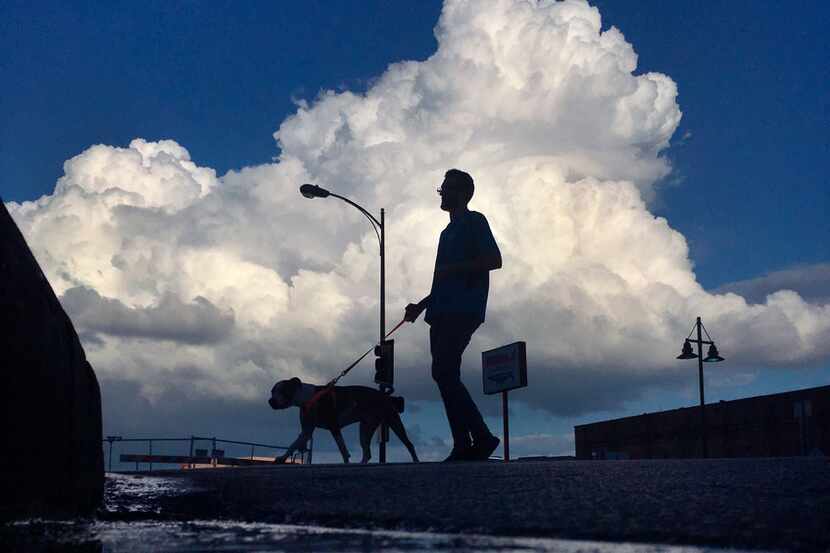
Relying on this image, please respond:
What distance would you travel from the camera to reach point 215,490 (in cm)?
449

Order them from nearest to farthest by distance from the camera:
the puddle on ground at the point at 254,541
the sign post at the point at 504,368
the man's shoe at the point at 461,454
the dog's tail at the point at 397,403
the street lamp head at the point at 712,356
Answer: the puddle on ground at the point at 254,541 → the man's shoe at the point at 461,454 → the dog's tail at the point at 397,403 → the sign post at the point at 504,368 → the street lamp head at the point at 712,356

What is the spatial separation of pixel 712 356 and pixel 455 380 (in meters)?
27.2

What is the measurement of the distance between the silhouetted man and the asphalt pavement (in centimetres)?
314

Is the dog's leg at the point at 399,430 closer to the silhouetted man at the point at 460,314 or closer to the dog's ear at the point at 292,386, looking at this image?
the dog's ear at the point at 292,386

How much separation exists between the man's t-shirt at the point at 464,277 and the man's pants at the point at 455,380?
0.10 meters

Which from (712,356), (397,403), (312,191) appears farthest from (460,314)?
(712,356)

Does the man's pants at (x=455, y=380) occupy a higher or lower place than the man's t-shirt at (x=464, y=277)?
lower

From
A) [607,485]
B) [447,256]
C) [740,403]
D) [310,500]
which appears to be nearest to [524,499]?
[607,485]

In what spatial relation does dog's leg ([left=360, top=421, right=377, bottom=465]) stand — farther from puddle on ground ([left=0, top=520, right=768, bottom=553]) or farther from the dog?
puddle on ground ([left=0, top=520, right=768, bottom=553])

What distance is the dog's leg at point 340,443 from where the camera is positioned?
14107 millimetres

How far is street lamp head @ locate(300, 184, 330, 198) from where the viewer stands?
25.7m

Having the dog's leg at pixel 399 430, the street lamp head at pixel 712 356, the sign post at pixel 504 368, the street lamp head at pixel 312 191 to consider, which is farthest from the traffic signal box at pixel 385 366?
the street lamp head at pixel 712 356

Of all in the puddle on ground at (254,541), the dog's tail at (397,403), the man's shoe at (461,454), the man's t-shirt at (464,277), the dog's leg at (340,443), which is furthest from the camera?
the dog's tail at (397,403)

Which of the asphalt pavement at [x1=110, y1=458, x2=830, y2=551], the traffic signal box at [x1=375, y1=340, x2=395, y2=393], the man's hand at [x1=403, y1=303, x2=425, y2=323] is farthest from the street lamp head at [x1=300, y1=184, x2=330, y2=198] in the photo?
the asphalt pavement at [x1=110, y1=458, x2=830, y2=551]
